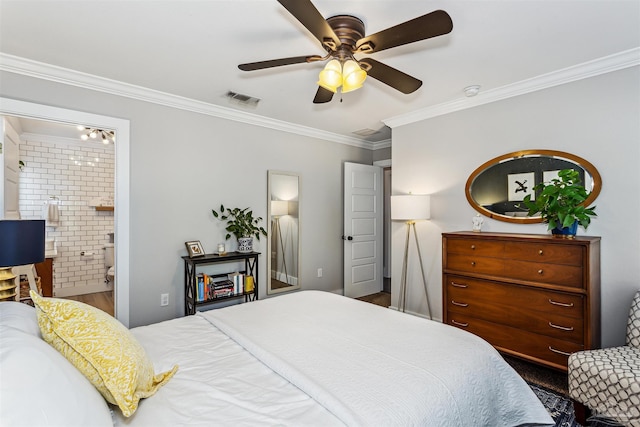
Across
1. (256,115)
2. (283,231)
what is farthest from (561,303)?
(256,115)

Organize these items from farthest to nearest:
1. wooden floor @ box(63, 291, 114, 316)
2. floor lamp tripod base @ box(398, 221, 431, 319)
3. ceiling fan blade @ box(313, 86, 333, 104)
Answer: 1. wooden floor @ box(63, 291, 114, 316)
2. floor lamp tripod base @ box(398, 221, 431, 319)
3. ceiling fan blade @ box(313, 86, 333, 104)

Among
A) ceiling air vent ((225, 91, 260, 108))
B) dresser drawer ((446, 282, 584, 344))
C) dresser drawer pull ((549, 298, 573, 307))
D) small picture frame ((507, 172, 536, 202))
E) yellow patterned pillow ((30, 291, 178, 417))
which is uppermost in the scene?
ceiling air vent ((225, 91, 260, 108))

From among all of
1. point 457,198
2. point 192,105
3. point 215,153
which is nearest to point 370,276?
point 457,198

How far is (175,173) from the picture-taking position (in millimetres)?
3309

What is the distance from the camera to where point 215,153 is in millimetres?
3598

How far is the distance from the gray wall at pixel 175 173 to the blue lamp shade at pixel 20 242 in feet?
4.12

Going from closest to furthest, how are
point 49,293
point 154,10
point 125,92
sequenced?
1. point 154,10
2. point 125,92
3. point 49,293

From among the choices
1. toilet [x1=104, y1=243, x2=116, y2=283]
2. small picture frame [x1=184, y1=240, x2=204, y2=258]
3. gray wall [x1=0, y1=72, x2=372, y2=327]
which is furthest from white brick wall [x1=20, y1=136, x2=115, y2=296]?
small picture frame [x1=184, y1=240, x2=204, y2=258]

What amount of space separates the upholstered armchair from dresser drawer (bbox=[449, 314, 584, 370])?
37 centimetres

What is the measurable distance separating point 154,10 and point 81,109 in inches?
57.8

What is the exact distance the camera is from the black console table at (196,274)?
3.17m

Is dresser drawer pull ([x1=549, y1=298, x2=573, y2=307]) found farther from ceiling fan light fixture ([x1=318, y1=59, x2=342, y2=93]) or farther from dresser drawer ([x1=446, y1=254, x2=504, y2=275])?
ceiling fan light fixture ([x1=318, y1=59, x2=342, y2=93])

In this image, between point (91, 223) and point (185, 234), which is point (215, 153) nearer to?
point (185, 234)

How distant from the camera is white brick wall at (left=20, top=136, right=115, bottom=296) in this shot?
4613mm
